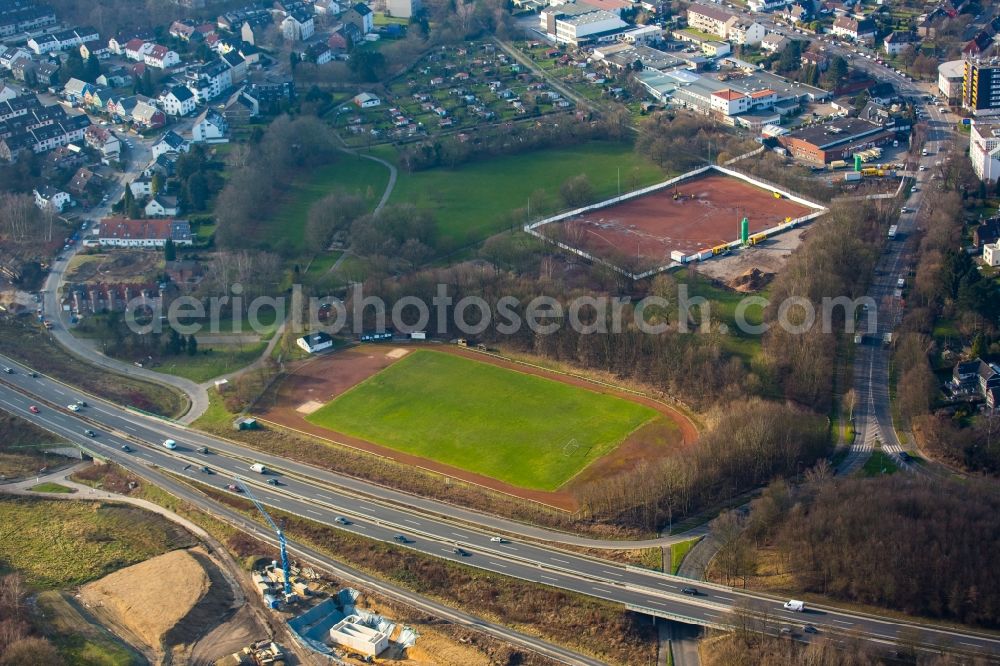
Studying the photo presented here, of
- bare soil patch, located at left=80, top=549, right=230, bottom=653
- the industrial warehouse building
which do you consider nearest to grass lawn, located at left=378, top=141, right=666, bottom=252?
the industrial warehouse building

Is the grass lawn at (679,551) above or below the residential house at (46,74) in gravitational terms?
below

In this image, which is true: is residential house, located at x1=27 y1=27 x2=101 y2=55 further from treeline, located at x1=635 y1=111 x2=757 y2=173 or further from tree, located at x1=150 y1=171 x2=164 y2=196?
treeline, located at x1=635 y1=111 x2=757 y2=173

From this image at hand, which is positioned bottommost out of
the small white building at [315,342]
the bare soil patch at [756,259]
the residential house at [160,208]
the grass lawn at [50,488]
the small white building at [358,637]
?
the small white building at [358,637]

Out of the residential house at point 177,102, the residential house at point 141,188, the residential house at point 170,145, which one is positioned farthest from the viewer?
the residential house at point 177,102

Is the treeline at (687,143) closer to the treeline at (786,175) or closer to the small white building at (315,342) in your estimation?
the treeline at (786,175)

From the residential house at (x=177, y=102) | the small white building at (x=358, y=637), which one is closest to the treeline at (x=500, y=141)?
the residential house at (x=177, y=102)

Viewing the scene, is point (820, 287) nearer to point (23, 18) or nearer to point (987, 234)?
point (987, 234)
